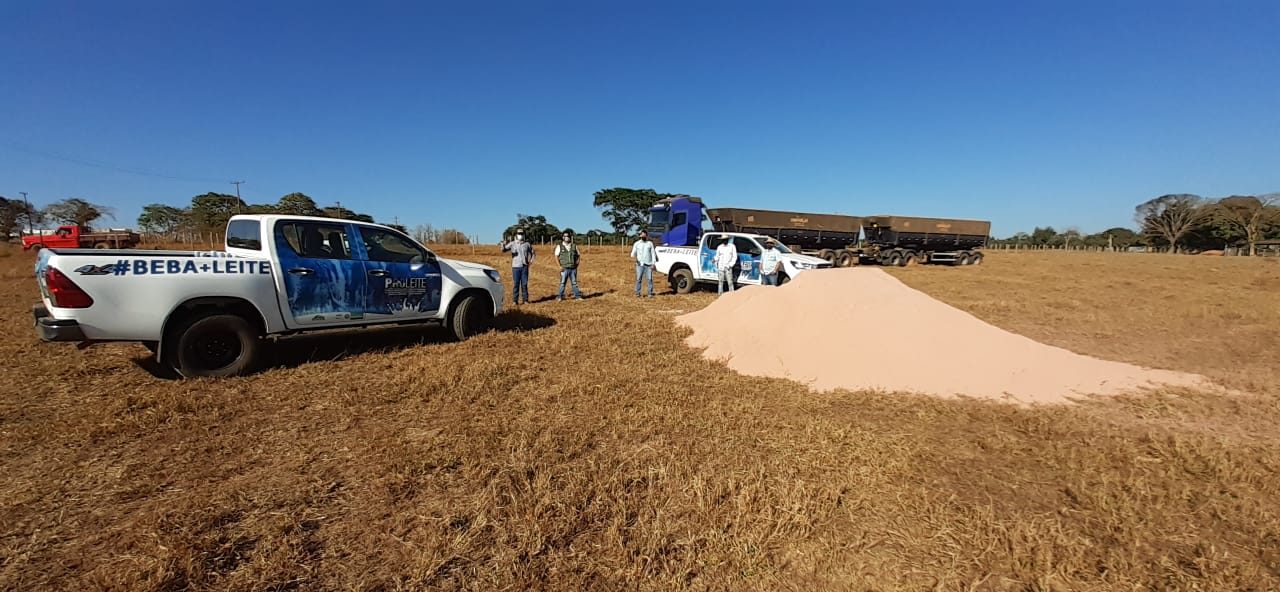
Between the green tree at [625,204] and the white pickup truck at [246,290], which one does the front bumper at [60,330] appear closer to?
the white pickup truck at [246,290]

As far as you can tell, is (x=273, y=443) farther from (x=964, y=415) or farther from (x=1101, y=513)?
(x=964, y=415)

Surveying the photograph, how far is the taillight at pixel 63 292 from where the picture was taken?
4.02 m

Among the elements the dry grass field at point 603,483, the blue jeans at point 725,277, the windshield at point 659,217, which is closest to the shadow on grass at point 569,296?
the blue jeans at point 725,277

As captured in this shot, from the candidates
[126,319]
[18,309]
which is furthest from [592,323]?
[18,309]

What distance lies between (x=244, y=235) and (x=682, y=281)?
947 centimetres

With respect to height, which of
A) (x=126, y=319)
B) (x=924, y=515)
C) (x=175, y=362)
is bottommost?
(x=924, y=515)

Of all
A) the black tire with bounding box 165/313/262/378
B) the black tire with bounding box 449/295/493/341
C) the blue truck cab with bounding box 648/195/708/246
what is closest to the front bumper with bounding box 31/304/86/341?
the black tire with bounding box 165/313/262/378

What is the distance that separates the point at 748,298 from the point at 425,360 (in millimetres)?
4642

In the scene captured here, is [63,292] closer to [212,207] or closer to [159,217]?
[212,207]

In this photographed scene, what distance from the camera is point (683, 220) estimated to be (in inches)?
689

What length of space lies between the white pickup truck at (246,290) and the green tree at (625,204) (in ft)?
205

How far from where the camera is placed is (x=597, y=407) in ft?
13.5

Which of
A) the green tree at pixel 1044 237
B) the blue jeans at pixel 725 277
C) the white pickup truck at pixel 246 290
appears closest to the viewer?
the white pickup truck at pixel 246 290

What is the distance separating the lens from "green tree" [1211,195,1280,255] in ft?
144
